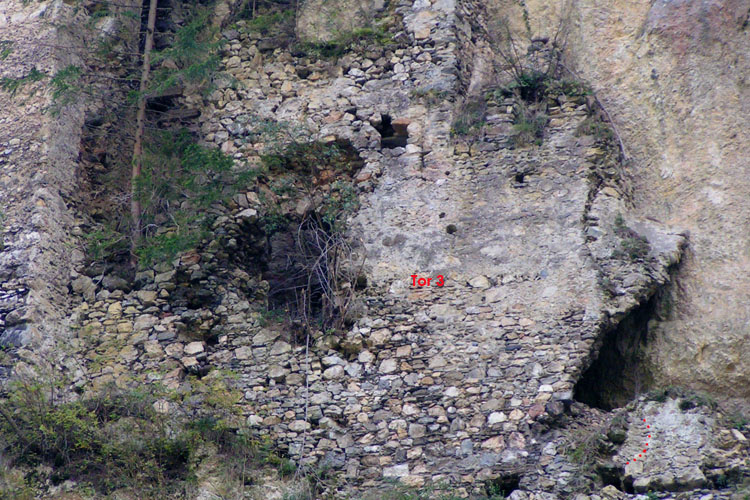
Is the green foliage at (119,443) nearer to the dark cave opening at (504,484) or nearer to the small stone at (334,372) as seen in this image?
the small stone at (334,372)

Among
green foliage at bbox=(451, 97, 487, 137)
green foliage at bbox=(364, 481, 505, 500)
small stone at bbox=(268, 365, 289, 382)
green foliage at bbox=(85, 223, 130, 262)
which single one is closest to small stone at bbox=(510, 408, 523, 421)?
green foliage at bbox=(364, 481, 505, 500)

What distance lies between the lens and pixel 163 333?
9992 mm

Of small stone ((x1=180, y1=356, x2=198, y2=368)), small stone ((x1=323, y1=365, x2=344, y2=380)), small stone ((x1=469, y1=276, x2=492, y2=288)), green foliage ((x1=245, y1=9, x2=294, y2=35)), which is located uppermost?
green foliage ((x1=245, y1=9, x2=294, y2=35))

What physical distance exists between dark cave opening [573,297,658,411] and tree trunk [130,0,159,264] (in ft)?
16.1

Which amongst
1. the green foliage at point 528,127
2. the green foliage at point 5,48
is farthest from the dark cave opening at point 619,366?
the green foliage at point 5,48

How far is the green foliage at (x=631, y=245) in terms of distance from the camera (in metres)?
9.28

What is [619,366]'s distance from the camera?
30.6 feet

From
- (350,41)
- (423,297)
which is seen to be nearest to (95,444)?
(423,297)

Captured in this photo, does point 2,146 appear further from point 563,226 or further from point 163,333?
point 563,226

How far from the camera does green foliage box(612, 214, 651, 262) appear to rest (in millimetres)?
9281

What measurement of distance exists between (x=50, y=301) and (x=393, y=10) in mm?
5047

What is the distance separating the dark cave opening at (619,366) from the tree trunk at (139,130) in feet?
16.1

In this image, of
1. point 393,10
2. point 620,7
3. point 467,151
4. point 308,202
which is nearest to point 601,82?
point 620,7

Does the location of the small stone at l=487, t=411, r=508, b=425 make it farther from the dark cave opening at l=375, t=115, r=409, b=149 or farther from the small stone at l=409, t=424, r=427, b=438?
the dark cave opening at l=375, t=115, r=409, b=149
